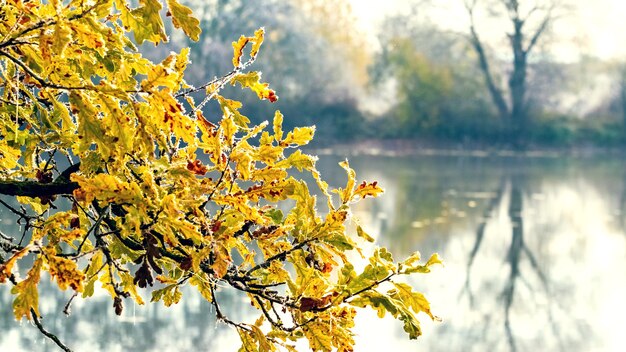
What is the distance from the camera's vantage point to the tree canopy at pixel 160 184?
2.02 meters

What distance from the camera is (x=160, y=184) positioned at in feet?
7.73

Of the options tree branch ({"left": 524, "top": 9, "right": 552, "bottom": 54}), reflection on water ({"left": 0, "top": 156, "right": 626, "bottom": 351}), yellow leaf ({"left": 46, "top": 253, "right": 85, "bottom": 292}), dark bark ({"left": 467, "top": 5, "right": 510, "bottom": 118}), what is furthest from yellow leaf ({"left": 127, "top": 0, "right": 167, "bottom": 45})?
tree branch ({"left": 524, "top": 9, "right": 552, "bottom": 54})

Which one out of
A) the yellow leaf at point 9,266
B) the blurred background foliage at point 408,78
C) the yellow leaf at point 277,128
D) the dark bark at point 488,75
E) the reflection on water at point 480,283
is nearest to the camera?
the yellow leaf at point 9,266

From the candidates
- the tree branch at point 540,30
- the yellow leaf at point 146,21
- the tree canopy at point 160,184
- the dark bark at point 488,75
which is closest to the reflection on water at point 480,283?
the tree canopy at point 160,184

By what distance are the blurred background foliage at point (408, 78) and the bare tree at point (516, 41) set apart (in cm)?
17

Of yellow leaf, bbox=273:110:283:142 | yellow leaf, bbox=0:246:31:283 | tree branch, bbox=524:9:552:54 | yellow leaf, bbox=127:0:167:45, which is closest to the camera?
yellow leaf, bbox=0:246:31:283

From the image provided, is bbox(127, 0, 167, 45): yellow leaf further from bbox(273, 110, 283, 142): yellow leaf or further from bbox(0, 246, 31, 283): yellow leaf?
bbox(0, 246, 31, 283): yellow leaf

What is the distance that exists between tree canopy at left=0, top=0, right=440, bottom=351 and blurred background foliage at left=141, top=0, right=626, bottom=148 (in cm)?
3417

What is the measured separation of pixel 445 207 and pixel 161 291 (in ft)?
57.8

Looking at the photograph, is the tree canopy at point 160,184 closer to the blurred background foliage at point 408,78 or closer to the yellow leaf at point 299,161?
the yellow leaf at point 299,161

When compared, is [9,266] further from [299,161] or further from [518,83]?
[518,83]

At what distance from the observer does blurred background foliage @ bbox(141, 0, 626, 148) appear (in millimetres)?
38219

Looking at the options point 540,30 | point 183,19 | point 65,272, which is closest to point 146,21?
point 183,19

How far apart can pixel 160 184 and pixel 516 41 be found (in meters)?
39.1
